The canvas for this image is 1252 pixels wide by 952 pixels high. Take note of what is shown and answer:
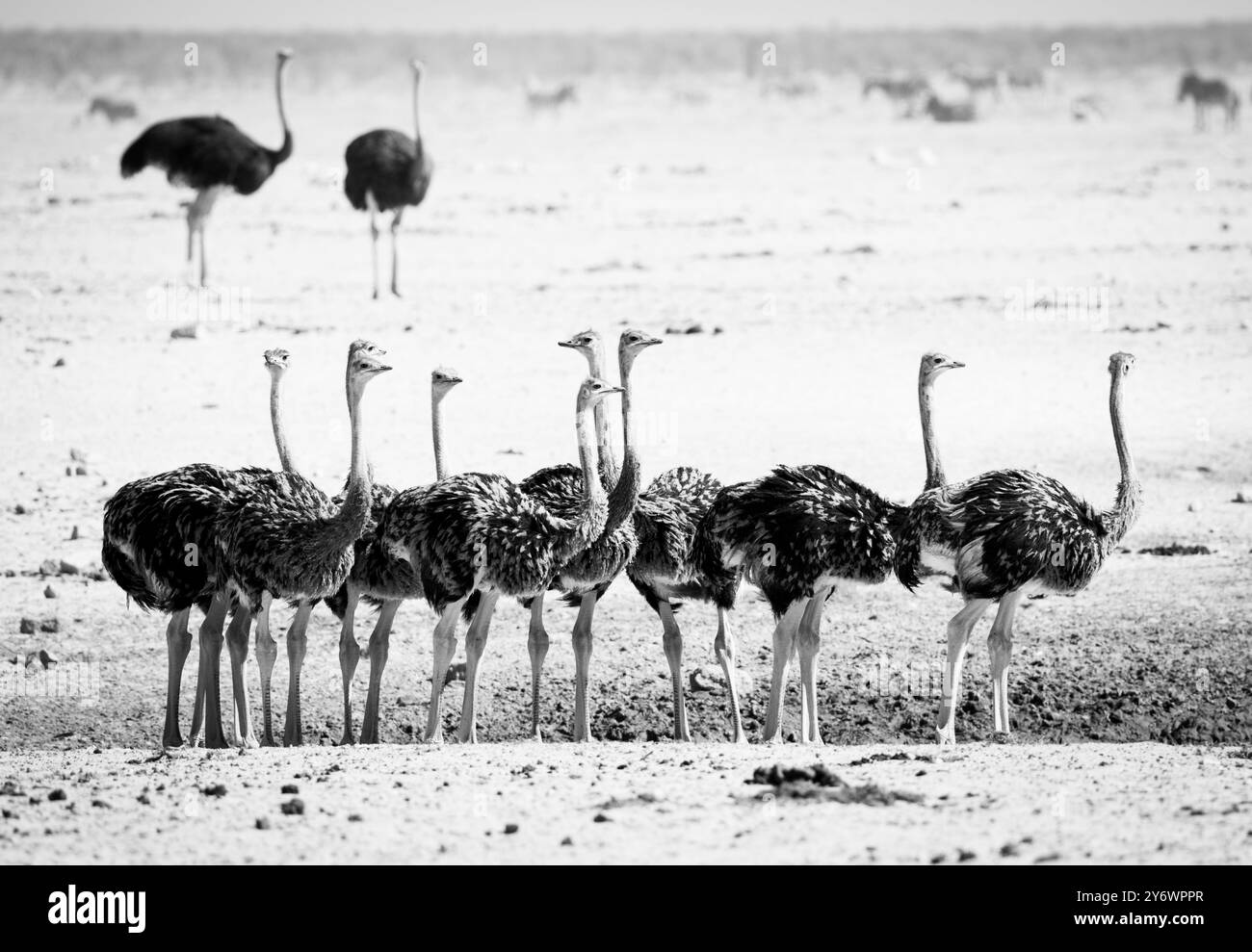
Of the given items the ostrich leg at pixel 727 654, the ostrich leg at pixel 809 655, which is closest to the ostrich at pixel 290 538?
the ostrich leg at pixel 727 654

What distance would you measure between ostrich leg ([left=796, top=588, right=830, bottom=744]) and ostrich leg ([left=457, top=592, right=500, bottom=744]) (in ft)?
3.89

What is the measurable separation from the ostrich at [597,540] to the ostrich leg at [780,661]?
64 centimetres

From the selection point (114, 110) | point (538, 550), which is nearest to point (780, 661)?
point (538, 550)

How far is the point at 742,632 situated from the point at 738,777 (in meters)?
2.96

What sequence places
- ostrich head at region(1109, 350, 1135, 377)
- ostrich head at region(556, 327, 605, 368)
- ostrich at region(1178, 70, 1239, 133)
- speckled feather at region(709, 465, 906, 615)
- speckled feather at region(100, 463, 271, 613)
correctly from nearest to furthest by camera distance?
speckled feather at region(100, 463, 271, 613)
speckled feather at region(709, 465, 906, 615)
ostrich head at region(556, 327, 605, 368)
ostrich head at region(1109, 350, 1135, 377)
ostrich at region(1178, 70, 1239, 133)

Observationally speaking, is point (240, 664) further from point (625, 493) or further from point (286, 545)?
point (625, 493)

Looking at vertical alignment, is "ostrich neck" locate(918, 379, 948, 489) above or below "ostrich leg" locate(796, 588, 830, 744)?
above

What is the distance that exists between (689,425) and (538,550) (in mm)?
4684

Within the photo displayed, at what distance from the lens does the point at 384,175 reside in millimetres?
17812

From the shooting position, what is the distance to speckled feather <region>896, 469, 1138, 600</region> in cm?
831

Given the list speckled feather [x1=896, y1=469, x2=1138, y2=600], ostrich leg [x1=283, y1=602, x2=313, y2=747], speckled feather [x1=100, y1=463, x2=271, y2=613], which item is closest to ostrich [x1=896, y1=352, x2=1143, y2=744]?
speckled feather [x1=896, y1=469, x2=1138, y2=600]

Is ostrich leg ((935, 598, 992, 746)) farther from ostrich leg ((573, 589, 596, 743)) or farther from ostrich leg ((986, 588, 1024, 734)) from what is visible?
ostrich leg ((573, 589, 596, 743))

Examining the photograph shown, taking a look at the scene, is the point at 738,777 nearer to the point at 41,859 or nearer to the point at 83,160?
the point at 41,859

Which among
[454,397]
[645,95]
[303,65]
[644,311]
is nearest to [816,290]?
[644,311]
